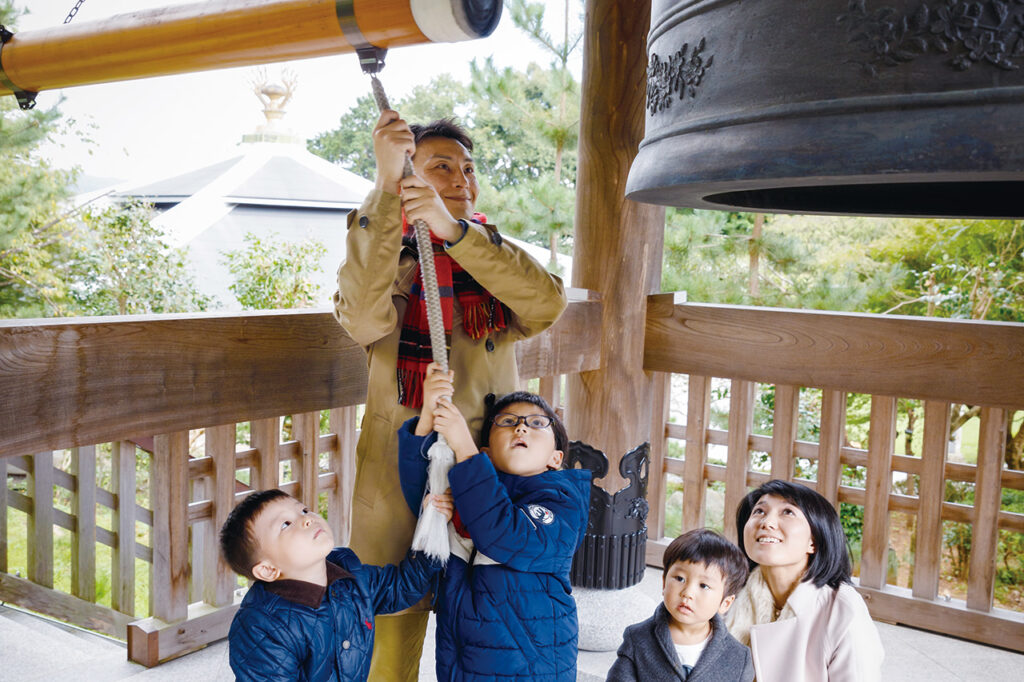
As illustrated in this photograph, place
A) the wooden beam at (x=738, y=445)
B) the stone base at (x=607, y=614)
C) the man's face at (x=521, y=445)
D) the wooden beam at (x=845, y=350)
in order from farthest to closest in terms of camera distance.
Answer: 1. the wooden beam at (x=738, y=445)
2. the stone base at (x=607, y=614)
3. the wooden beam at (x=845, y=350)
4. the man's face at (x=521, y=445)

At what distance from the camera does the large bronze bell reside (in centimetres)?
88

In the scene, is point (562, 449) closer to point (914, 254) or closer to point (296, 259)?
point (296, 259)

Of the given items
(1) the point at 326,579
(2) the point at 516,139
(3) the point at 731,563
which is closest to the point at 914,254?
(2) the point at 516,139

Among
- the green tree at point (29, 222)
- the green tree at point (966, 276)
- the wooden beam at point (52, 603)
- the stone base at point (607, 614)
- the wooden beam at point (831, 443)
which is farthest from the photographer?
the green tree at point (29, 222)

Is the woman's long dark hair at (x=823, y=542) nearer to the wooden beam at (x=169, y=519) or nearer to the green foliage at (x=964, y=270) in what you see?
the wooden beam at (x=169, y=519)

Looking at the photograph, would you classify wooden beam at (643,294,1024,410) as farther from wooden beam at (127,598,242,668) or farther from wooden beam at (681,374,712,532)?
wooden beam at (127,598,242,668)

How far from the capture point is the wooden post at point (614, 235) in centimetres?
215

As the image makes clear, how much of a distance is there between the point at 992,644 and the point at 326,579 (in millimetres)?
1873

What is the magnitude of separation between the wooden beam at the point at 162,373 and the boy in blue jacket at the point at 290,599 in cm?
25

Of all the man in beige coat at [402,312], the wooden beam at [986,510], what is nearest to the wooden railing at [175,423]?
the man in beige coat at [402,312]

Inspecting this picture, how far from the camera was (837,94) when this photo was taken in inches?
37.9

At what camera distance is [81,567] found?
2406mm

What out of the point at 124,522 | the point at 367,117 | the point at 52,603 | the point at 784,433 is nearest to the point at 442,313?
the point at 124,522

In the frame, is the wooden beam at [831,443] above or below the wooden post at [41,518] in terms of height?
above
